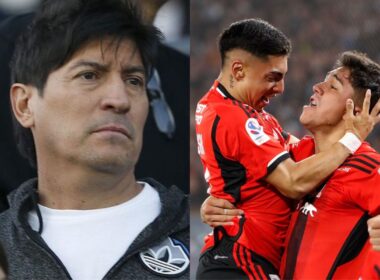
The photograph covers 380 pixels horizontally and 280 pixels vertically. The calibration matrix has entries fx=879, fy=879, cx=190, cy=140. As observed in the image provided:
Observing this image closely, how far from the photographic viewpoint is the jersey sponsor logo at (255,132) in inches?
134

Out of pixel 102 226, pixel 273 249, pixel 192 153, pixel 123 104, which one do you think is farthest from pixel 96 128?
pixel 192 153

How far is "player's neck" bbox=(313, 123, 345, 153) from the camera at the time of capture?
3457 millimetres

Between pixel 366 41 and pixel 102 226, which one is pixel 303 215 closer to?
pixel 102 226

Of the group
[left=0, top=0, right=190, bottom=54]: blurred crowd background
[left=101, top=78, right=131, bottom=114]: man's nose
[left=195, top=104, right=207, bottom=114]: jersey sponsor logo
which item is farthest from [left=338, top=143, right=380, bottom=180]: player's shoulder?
[left=101, top=78, right=131, bottom=114]: man's nose

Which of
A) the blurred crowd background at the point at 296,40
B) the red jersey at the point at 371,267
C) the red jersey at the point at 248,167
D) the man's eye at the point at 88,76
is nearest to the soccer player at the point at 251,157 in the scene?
the red jersey at the point at 248,167

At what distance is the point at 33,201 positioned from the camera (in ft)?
10.9

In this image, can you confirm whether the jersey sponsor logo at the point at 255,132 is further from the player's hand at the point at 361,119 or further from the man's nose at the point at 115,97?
the man's nose at the point at 115,97

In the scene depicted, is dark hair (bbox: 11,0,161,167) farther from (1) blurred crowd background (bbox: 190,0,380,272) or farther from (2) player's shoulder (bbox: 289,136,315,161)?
(1) blurred crowd background (bbox: 190,0,380,272)

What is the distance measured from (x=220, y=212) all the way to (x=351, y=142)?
1.95 ft

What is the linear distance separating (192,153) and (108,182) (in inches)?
73.9

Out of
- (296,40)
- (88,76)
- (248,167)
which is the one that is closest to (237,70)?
(248,167)

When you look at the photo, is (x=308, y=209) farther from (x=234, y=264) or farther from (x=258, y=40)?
(x=258, y=40)

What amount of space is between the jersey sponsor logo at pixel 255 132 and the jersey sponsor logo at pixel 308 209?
30 centimetres

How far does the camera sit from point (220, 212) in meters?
3.50
